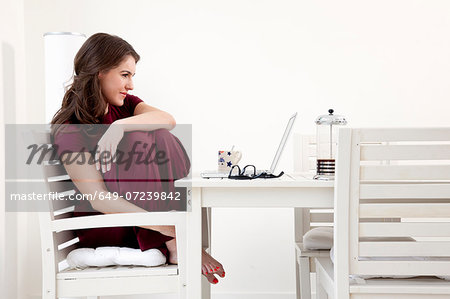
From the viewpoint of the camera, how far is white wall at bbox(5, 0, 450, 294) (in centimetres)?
301

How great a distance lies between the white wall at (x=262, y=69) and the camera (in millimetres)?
3006

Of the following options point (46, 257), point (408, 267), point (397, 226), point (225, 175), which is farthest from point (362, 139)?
point (46, 257)

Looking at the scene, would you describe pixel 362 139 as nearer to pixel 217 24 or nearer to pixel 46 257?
pixel 46 257

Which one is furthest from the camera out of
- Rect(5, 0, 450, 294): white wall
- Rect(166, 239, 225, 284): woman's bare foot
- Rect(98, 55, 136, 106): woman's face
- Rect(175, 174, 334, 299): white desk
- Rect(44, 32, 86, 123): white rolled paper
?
Rect(5, 0, 450, 294): white wall

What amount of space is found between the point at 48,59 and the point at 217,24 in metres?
0.98

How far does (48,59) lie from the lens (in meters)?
2.72

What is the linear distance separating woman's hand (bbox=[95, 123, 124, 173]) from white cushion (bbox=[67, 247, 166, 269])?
286mm

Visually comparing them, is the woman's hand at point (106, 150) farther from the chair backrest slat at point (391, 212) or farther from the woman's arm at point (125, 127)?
the chair backrest slat at point (391, 212)

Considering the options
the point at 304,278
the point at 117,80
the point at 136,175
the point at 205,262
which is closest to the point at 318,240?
the point at 304,278

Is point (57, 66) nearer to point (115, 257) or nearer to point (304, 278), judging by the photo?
point (115, 257)

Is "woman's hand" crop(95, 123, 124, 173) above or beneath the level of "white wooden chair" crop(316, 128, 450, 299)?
above

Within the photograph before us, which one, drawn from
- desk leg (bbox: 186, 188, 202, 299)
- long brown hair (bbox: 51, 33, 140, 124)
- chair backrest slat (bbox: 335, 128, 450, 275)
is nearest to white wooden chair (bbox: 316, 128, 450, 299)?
chair backrest slat (bbox: 335, 128, 450, 275)

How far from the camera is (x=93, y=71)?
1880mm

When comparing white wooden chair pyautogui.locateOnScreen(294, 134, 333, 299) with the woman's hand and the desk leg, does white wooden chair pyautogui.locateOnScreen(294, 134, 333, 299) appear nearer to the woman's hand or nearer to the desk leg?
the desk leg
